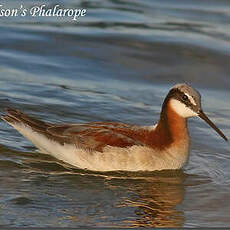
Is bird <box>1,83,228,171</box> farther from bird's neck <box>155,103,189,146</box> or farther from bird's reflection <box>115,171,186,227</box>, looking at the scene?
bird's reflection <box>115,171,186,227</box>

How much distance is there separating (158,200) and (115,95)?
4.76 m

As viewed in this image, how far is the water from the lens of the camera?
1052 centimetres

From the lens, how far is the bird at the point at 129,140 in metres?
11.9

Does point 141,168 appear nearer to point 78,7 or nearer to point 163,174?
point 163,174

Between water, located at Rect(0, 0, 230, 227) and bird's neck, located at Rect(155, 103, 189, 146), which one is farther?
bird's neck, located at Rect(155, 103, 189, 146)

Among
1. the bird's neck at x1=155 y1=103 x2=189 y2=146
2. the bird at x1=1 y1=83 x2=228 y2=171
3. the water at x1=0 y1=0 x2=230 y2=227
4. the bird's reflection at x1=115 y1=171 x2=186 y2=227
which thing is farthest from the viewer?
the bird's neck at x1=155 y1=103 x2=189 y2=146

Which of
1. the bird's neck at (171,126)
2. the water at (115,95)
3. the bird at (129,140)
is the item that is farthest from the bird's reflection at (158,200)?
the bird's neck at (171,126)

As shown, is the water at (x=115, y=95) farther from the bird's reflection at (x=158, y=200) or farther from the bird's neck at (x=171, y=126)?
the bird's neck at (x=171, y=126)

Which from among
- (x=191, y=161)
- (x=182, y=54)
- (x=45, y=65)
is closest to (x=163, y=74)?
(x=182, y=54)

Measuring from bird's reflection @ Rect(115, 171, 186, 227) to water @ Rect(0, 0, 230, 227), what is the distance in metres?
0.01

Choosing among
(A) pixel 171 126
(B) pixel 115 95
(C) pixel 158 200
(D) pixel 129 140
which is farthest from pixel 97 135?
(B) pixel 115 95

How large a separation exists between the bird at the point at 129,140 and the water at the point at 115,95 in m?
0.20

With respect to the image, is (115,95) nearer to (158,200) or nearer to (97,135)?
(97,135)

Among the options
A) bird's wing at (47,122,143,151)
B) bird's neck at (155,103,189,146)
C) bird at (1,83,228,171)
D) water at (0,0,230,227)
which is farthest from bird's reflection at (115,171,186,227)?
bird's wing at (47,122,143,151)
